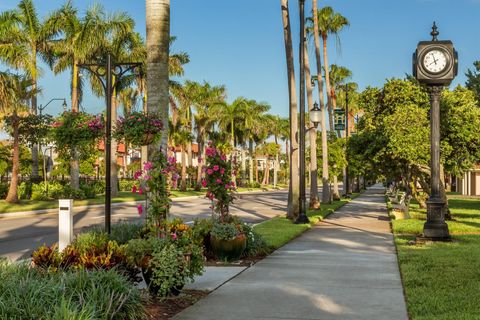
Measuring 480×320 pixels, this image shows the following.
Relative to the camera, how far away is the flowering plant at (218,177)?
Result: 42.8ft

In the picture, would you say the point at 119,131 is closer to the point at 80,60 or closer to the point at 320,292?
the point at 320,292

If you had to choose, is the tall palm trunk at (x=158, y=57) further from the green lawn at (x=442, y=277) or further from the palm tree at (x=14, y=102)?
the palm tree at (x=14, y=102)

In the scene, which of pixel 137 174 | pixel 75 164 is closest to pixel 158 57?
pixel 137 174

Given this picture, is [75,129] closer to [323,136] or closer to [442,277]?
[442,277]

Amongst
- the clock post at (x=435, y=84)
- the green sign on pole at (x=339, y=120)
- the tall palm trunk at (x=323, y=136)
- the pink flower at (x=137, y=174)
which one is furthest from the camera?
the green sign on pole at (x=339, y=120)

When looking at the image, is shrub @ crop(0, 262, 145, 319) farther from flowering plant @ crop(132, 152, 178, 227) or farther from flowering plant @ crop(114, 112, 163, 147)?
flowering plant @ crop(114, 112, 163, 147)

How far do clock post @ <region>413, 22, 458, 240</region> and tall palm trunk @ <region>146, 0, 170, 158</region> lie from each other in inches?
311

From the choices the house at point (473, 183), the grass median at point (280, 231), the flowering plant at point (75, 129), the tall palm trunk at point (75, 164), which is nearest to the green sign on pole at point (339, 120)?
the tall palm trunk at point (75, 164)

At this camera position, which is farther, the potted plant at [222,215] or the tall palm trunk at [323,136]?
the tall palm trunk at [323,136]

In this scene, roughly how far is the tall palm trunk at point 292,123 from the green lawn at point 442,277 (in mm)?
6969

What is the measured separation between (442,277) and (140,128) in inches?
215

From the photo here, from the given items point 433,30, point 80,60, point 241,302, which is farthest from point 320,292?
point 80,60

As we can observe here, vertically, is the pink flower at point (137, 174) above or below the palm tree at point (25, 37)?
below

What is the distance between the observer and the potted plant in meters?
11.9
